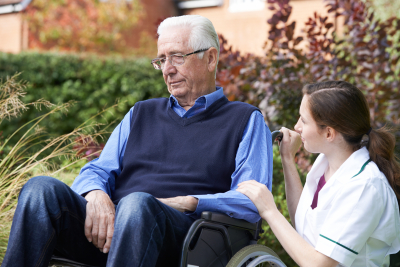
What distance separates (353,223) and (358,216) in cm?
3

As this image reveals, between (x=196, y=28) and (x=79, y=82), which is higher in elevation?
(x=196, y=28)

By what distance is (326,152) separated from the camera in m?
2.02

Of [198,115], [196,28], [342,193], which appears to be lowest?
[342,193]

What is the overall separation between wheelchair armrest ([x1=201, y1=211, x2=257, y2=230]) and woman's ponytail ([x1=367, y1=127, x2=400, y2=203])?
65cm

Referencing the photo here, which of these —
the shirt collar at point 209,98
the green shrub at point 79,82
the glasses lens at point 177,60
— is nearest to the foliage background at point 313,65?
the shirt collar at point 209,98

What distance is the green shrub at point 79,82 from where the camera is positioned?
25.0 feet

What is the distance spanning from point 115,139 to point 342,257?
4.81 ft

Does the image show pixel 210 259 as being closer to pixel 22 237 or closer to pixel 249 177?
pixel 249 177

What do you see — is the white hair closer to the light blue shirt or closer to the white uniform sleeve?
the light blue shirt

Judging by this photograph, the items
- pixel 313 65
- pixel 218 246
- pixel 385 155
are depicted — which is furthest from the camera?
pixel 313 65

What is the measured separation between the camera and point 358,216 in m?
1.74

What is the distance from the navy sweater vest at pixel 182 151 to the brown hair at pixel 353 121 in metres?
0.56

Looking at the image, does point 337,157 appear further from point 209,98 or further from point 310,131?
point 209,98

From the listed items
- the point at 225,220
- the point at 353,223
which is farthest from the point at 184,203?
the point at 353,223
